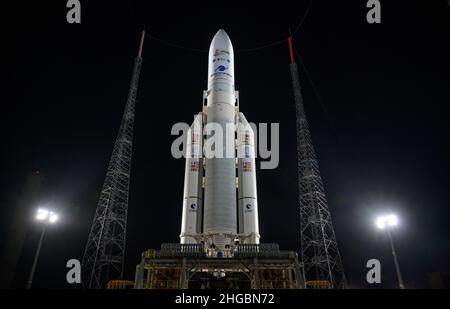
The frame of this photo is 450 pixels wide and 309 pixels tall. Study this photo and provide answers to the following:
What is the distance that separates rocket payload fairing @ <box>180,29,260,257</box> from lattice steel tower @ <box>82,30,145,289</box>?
12.1 meters

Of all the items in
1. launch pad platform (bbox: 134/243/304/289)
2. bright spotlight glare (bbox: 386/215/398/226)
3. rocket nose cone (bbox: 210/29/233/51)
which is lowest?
launch pad platform (bbox: 134/243/304/289)

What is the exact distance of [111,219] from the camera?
126 ft

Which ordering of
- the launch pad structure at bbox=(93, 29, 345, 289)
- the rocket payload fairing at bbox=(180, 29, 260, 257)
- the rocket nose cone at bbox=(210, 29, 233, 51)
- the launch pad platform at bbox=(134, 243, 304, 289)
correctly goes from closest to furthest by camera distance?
1. the launch pad platform at bbox=(134, 243, 304, 289)
2. the launch pad structure at bbox=(93, 29, 345, 289)
3. the rocket payload fairing at bbox=(180, 29, 260, 257)
4. the rocket nose cone at bbox=(210, 29, 233, 51)

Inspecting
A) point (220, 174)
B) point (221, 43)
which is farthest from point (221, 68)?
point (220, 174)

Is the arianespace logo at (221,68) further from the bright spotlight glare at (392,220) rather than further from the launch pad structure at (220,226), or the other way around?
the bright spotlight glare at (392,220)

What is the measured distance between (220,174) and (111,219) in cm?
1737

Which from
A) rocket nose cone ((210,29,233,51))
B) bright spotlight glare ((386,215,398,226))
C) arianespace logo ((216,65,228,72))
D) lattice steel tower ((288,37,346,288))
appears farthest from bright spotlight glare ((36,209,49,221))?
lattice steel tower ((288,37,346,288))

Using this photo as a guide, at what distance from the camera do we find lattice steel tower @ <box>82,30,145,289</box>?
35656 mm

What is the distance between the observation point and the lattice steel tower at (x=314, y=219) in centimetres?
3976

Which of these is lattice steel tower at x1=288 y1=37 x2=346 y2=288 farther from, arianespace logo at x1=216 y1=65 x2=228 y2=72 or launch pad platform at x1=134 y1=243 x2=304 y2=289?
arianespace logo at x1=216 y1=65 x2=228 y2=72

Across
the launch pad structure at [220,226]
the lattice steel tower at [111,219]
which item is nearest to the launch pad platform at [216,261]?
the launch pad structure at [220,226]

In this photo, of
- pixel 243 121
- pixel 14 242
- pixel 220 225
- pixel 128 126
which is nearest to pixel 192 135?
pixel 243 121

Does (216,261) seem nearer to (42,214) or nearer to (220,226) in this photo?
(220,226)
